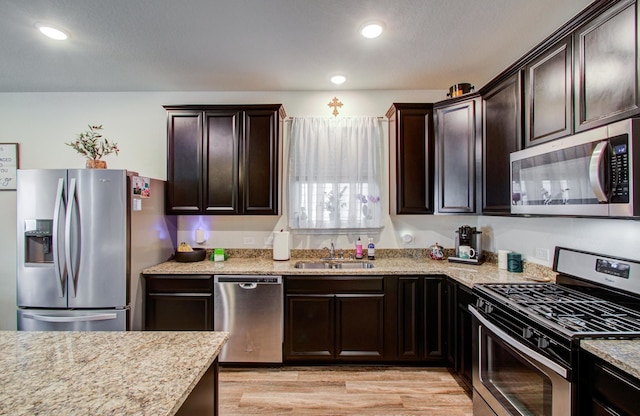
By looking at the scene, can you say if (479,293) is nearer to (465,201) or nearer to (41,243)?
(465,201)

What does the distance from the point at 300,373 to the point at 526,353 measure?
1.81 m

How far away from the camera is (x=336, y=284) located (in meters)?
2.60

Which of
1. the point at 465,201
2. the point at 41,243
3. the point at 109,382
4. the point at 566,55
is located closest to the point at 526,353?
the point at 465,201

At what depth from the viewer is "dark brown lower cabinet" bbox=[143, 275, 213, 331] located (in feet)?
8.55

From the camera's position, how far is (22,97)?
10.6 ft

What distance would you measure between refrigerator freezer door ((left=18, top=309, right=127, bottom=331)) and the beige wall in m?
1.04

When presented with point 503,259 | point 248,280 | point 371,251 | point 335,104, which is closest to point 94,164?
point 248,280

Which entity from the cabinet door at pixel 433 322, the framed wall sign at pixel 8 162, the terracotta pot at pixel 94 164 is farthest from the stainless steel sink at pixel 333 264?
the framed wall sign at pixel 8 162

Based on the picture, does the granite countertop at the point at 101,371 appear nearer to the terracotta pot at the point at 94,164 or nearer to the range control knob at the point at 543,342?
the range control knob at the point at 543,342

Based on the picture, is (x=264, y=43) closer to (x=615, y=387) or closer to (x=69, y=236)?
(x=69, y=236)

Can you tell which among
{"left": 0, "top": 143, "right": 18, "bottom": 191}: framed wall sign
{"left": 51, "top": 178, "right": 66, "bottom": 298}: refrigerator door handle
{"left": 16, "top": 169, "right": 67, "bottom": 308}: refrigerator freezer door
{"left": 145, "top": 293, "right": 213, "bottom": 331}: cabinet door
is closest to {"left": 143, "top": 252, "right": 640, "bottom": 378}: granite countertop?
{"left": 145, "top": 293, "right": 213, "bottom": 331}: cabinet door

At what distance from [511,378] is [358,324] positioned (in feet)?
4.06

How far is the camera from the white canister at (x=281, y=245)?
2.99 m

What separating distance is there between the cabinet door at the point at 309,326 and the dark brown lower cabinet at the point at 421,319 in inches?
24.8
